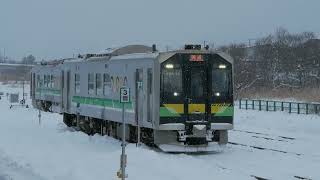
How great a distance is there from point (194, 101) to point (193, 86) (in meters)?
0.45

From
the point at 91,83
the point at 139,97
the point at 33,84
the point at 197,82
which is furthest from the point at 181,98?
the point at 33,84

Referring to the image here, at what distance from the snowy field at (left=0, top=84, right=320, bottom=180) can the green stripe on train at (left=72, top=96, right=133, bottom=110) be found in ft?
4.19

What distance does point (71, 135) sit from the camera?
82.3 feet

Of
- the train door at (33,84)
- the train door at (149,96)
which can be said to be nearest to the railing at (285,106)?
the train door at (33,84)

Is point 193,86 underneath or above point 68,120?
above

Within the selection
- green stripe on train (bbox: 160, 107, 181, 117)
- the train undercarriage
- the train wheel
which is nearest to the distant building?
the train wheel

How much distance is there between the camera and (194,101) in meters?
18.4

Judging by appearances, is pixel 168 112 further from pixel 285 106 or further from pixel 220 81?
pixel 285 106

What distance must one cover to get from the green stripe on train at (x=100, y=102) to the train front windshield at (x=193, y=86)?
257 centimetres

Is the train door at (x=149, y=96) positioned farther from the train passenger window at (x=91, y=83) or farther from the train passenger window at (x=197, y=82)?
the train passenger window at (x=91, y=83)

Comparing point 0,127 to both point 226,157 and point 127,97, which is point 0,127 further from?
point 127,97

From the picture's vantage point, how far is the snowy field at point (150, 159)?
539 inches

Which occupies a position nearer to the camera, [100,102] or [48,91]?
[100,102]

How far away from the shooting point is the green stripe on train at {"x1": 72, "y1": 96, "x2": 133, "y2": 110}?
840 inches
